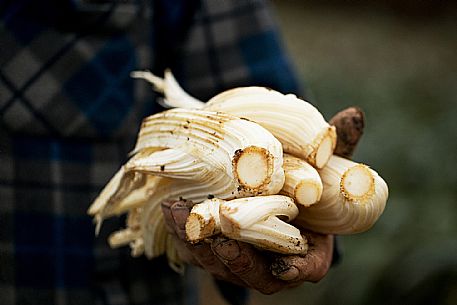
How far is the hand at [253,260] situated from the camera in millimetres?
628

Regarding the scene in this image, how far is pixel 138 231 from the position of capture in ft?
2.75

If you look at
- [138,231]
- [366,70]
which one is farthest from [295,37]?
[138,231]

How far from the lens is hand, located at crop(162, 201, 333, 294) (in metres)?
0.63

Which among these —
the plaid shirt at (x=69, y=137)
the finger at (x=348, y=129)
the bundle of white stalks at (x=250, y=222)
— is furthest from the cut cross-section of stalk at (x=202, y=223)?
the plaid shirt at (x=69, y=137)

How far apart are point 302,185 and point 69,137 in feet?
1.72

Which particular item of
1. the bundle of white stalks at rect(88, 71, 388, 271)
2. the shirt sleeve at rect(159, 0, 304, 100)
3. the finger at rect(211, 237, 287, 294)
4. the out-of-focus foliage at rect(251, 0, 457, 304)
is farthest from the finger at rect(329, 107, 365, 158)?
the out-of-focus foliage at rect(251, 0, 457, 304)

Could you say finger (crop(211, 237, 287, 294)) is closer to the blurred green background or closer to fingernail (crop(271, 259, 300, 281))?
fingernail (crop(271, 259, 300, 281))

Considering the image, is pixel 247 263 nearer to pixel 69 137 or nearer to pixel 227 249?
pixel 227 249

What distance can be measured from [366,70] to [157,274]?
2699 mm

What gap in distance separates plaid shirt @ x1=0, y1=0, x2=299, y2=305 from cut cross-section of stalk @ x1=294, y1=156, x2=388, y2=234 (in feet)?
1.54

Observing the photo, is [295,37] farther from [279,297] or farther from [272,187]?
[272,187]

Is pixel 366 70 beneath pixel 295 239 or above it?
beneath

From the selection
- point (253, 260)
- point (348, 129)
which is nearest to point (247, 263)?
point (253, 260)

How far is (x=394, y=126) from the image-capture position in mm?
2889
